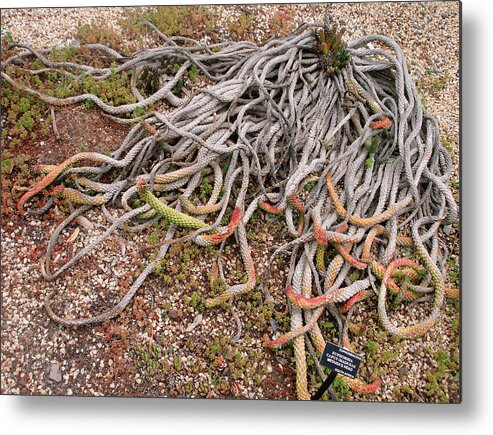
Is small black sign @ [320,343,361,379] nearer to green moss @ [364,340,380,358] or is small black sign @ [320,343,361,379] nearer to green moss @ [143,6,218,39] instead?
green moss @ [364,340,380,358]

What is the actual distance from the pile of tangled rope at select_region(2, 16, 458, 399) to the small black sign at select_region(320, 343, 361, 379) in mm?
54

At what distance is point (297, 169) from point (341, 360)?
0.79 meters

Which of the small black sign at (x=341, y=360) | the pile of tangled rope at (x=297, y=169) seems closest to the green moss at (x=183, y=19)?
the pile of tangled rope at (x=297, y=169)

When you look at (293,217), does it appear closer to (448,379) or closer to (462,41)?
(448,379)

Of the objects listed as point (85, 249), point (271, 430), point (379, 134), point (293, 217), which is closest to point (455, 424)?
point (271, 430)

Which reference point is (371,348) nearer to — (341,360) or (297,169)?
(341,360)

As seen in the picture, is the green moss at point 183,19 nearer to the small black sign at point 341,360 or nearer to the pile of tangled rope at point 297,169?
the pile of tangled rope at point 297,169

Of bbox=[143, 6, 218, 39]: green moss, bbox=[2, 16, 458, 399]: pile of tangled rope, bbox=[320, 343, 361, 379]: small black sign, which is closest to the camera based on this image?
bbox=[320, 343, 361, 379]: small black sign

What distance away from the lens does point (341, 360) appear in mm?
1892

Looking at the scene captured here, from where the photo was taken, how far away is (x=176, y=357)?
1931mm

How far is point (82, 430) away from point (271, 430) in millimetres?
784

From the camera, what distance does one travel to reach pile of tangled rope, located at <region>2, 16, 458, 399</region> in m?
2.00

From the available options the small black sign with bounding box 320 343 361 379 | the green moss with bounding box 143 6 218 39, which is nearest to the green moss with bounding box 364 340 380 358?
the small black sign with bounding box 320 343 361 379

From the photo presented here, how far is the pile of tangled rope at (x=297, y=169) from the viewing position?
2.00 m
